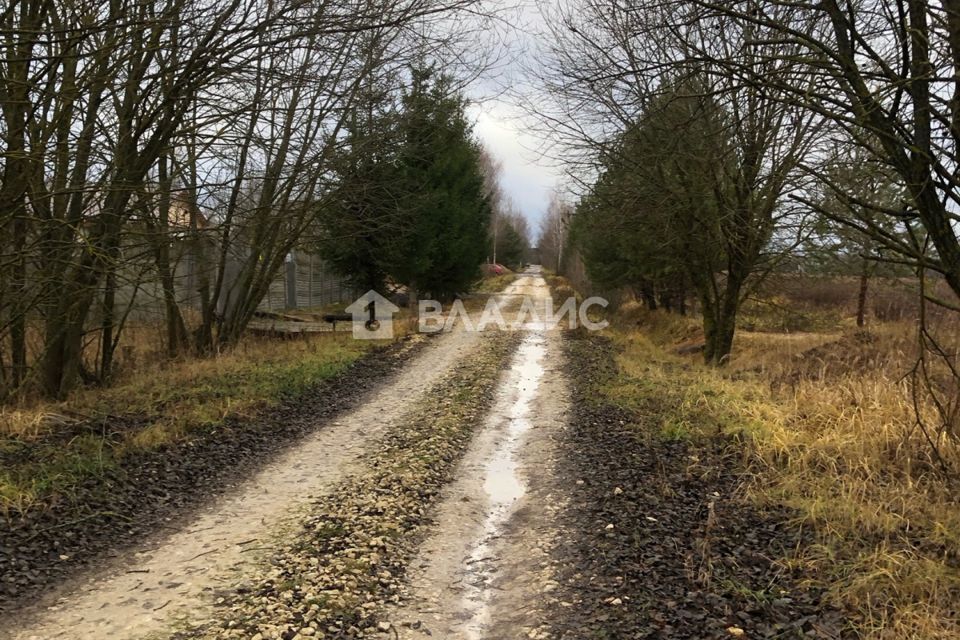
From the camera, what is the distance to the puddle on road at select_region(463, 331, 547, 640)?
4047 mm

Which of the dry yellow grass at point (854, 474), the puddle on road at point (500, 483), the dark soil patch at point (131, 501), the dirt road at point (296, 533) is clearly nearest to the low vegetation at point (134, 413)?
the dark soil patch at point (131, 501)

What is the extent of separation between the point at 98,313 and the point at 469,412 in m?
6.05

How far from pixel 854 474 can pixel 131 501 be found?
644 centimetres

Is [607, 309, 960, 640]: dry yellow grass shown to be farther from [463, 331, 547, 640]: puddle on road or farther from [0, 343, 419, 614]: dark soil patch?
[0, 343, 419, 614]: dark soil patch

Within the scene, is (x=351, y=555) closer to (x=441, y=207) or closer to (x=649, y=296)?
(x=441, y=207)

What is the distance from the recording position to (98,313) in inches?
376

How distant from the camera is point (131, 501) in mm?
5371

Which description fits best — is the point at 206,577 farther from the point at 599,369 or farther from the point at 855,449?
the point at 599,369

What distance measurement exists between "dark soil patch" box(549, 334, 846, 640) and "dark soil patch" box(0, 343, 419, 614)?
132 inches

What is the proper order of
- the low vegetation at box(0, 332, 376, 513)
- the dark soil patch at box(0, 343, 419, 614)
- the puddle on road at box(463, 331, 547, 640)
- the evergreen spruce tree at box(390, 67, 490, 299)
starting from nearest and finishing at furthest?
1. the puddle on road at box(463, 331, 547, 640)
2. the dark soil patch at box(0, 343, 419, 614)
3. the low vegetation at box(0, 332, 376, 513)
4. the evergreen spruce tree at box(390, 67, 490, 299)

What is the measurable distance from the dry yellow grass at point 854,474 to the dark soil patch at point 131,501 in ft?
16.1

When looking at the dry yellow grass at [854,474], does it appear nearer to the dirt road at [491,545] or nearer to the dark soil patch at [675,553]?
the dark soil patch at [675,553]

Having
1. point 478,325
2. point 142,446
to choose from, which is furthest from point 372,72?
point 478,325

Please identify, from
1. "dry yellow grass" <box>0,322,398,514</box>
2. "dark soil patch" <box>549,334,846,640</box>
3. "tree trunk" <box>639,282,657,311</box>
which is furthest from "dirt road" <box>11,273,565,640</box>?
"tree trunk" <box>639,282,657,311</box>
